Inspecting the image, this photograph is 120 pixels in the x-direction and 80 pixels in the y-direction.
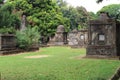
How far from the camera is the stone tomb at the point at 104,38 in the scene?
21.4 m

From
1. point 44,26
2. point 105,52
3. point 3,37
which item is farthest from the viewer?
point 44,26

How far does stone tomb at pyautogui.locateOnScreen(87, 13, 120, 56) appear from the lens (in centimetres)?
2136

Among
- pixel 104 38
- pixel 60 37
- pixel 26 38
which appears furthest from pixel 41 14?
pixel 104 38

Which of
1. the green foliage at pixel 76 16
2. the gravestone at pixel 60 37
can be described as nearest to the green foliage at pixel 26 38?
the gravestone at pixel 60 37

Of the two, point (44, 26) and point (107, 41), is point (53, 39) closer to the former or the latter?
point (44, 26)

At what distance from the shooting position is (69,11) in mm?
76062

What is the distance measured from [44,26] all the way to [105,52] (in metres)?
25.4

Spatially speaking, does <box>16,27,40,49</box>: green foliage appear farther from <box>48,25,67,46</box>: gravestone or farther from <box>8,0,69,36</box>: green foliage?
<box>8,0,69,36</box>: green foliage

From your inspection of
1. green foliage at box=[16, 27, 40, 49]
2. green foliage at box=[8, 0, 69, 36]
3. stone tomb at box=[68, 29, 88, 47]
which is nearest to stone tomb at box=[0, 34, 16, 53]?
green foliage at box=[16, 27, 40, 49]

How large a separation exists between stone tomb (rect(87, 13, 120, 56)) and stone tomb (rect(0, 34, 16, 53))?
7958 mm

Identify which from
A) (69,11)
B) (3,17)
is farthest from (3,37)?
(69,11)

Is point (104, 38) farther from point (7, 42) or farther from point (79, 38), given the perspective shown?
point (79, 38)

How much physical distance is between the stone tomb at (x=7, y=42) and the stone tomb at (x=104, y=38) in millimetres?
7958

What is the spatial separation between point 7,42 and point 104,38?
30.6 feet
